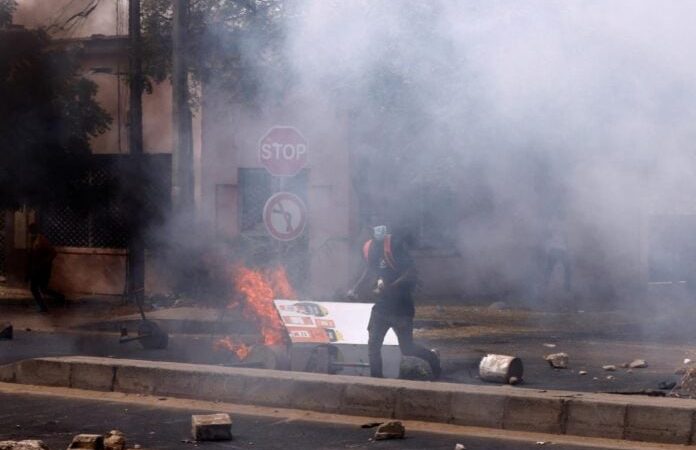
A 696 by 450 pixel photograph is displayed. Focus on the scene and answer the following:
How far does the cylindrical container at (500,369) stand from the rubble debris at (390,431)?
2.51 meters

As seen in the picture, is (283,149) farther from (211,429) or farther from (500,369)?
(211,429)

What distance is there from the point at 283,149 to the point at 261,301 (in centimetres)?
196

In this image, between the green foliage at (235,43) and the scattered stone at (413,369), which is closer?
the scattered stone at (413,369)

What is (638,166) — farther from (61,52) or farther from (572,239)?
(61,52)

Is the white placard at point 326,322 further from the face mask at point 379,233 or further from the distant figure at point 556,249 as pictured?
the distant figure at point 556,249

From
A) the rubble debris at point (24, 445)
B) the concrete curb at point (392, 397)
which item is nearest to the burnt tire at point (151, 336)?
the concrete curb at point (392, 397)

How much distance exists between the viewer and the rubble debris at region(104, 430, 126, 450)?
8.38m

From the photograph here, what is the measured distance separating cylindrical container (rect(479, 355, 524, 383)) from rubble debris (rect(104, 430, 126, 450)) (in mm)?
3895

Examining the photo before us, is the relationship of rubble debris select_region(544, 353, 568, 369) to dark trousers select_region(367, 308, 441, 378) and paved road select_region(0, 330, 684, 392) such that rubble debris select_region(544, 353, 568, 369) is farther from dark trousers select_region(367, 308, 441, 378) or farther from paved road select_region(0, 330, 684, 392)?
dark trousers select_region(367, 308, 441, 378)

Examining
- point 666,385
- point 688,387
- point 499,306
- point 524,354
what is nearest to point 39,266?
point 499,306

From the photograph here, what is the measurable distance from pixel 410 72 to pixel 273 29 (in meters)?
1.83

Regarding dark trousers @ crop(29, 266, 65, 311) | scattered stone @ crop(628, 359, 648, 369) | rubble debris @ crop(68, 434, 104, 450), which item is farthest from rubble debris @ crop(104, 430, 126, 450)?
dark trousers @ crop(29, 266, 65, 311)

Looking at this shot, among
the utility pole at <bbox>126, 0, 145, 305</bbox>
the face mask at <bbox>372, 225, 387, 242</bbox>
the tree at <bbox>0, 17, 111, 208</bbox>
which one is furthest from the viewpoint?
the utility pole at <bbox>126, 0, 145, 305</bbox>

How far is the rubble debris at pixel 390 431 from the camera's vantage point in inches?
346
